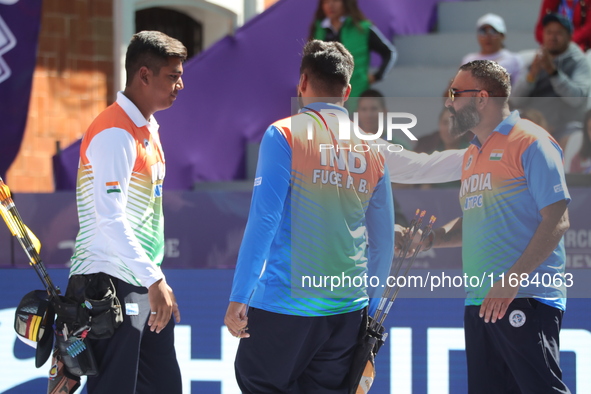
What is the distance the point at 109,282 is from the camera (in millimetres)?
3316

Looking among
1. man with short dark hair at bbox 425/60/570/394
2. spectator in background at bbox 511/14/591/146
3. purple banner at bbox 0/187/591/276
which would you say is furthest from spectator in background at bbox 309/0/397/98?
man with short dark hair at bbox 425/60/570/394

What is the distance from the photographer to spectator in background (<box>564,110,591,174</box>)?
5207 mm

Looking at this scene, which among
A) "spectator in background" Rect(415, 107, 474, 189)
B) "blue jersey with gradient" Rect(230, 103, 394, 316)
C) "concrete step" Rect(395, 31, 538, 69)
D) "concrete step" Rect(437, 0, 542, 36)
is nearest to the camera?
"blue jersey with gradient" Rect(230, 103, 394, 316)

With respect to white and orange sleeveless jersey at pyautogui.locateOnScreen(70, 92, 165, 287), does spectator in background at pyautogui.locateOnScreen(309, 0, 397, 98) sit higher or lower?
higher

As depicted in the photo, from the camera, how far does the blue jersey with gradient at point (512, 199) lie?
10.9 ft

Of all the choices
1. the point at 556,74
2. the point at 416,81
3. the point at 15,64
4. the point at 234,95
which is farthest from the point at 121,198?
the point at 416,81

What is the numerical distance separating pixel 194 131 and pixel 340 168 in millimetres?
4148

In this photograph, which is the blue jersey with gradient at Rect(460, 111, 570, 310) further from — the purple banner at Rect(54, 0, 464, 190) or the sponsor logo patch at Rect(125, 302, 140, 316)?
the purple banner at Rect(54, 0, 464, 190)

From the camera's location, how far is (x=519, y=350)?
329cm

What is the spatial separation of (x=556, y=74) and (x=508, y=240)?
308cm

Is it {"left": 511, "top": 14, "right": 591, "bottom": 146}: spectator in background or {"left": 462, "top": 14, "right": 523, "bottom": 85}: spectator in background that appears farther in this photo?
{"left": 462, "top": 14, "right": 523, "bottom": 85}: spectator in background

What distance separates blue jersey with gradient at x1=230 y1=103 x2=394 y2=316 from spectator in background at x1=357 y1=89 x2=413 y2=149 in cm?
80

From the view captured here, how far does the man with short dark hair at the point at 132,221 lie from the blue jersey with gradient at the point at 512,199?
1.26 meters

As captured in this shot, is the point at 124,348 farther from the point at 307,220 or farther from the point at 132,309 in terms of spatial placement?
the point at 307,220
